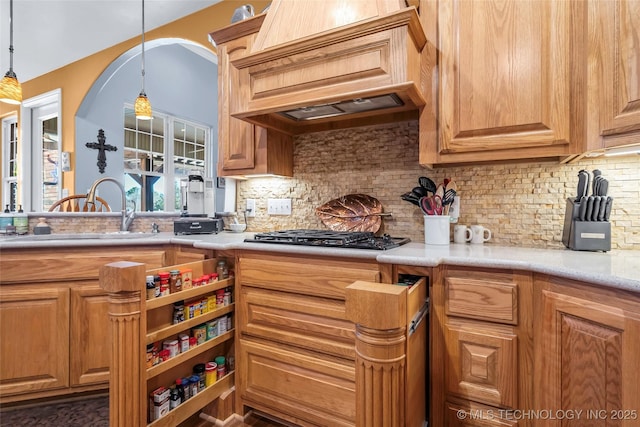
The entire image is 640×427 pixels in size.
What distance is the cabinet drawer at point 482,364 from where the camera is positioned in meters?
1.13

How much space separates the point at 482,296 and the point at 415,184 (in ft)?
2.69

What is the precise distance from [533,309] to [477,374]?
315 mm

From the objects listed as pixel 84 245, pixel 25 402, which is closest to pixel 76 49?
pixel 84 245

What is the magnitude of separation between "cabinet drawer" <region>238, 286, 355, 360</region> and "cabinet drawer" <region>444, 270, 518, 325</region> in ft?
1.42

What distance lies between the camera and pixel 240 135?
81.4 inches

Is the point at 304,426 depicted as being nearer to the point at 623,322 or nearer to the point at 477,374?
the point at 477,374

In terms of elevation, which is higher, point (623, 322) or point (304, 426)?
point (623, 322)

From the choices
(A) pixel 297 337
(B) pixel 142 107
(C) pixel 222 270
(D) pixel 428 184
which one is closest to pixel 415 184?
(D) pixel 428 184

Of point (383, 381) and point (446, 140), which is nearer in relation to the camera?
point (383, 381)

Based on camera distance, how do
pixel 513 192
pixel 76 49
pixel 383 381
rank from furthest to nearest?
pixel 76 49
pixel 513 192
pixel 383 381

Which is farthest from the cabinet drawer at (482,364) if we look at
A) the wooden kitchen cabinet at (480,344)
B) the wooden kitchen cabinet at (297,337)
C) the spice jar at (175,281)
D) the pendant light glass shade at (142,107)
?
the pendant light glass shade at (142,107)

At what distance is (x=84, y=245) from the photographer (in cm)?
172

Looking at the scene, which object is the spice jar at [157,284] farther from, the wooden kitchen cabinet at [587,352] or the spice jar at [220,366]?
the wooden kitchen cabinet at [587,352]

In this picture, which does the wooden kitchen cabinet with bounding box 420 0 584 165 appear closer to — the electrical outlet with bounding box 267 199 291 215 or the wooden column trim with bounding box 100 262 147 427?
the electrical outlet with bounding box 267 199 291 215
